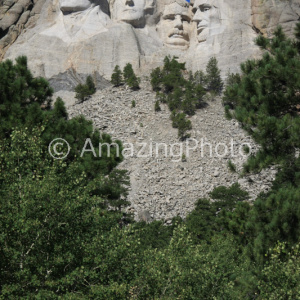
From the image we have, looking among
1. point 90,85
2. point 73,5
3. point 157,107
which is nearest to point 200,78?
point 157,107

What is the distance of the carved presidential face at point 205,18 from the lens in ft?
154

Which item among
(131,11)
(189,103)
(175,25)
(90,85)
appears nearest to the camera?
(189,103)

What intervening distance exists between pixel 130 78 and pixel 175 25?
899cm

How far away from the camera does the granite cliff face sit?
45.2 m

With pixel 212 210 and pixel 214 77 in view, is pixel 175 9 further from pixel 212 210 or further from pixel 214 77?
→ pixel 212 210

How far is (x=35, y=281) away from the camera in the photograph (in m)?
8.08

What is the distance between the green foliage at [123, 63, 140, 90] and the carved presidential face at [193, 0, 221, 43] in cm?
749

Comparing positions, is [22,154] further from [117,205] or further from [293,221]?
[117,205]

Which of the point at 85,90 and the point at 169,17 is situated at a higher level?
the point at 169,17

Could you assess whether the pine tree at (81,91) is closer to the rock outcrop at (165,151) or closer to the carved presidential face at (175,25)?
the rock outcrop at (165,151)

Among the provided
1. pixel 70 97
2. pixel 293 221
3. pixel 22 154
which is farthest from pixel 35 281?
pixel 70 97

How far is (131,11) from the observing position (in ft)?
160

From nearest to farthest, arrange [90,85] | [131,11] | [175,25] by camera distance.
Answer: [90,85] < [131,11] < [175,25]

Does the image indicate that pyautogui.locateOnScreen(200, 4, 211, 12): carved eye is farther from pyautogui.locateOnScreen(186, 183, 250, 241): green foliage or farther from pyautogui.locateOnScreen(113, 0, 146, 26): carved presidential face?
pyautogui.locateOnScreen(186, 183, 250, 241): green foliage
